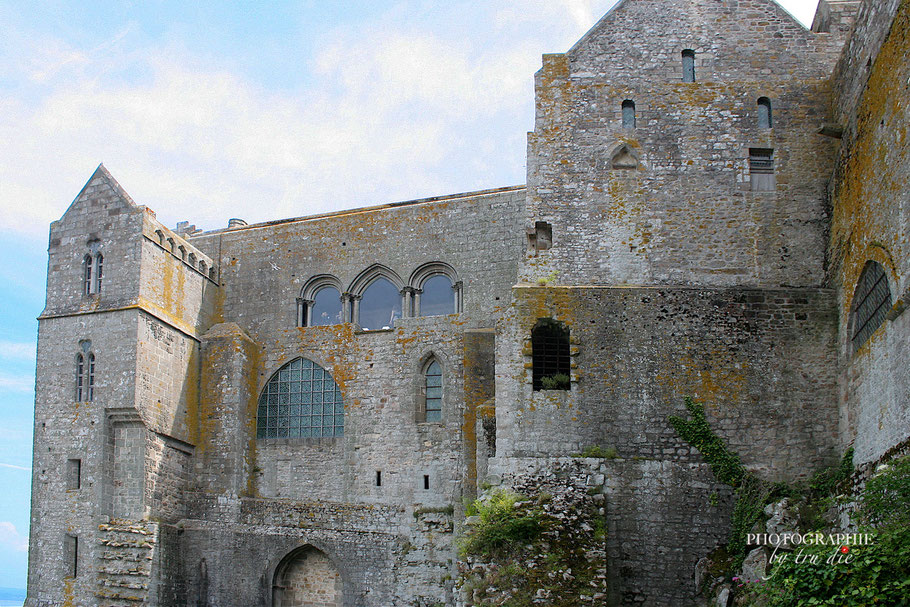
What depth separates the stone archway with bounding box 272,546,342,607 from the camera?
75.2 feet

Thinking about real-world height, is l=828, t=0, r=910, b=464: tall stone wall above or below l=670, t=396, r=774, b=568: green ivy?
above

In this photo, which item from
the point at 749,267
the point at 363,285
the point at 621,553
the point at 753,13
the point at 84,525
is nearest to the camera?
the point at 621,553

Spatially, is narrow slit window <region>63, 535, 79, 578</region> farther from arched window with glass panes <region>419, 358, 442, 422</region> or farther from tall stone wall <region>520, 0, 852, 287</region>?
tall stone wall <region>520, 0, 852, 287</region>

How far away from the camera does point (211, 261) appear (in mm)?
26797

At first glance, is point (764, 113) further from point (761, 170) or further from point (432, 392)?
point (432, 392)

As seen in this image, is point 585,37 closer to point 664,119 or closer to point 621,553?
point 664,119

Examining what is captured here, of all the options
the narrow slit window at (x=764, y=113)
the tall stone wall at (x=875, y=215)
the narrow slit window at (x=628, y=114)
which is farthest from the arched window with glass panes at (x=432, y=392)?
the tall stone wall at (x=875, y=215)

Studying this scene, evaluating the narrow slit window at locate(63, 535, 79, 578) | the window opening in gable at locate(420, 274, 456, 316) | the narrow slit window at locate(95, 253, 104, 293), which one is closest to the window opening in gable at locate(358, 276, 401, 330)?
the window opening in gable at locate(420, 274, 456, 316)

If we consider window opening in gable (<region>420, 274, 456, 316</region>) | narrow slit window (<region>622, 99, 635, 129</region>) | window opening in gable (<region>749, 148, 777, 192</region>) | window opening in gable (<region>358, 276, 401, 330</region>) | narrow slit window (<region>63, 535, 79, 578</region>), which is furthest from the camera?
window opening in gable (<region>358, 276, 401, 330</region>)

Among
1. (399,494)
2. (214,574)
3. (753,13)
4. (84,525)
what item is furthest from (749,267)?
(84,525)

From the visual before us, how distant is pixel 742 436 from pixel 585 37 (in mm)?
8363

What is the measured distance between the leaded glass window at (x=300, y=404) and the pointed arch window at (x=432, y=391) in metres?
2.08

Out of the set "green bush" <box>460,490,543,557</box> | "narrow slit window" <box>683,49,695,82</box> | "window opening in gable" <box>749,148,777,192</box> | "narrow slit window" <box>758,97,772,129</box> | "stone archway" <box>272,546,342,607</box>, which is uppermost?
"narrow slit window" <box>683,49,695,82</box>

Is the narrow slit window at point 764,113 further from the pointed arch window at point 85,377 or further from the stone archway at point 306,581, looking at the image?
the pointed arch window at point 85,377
